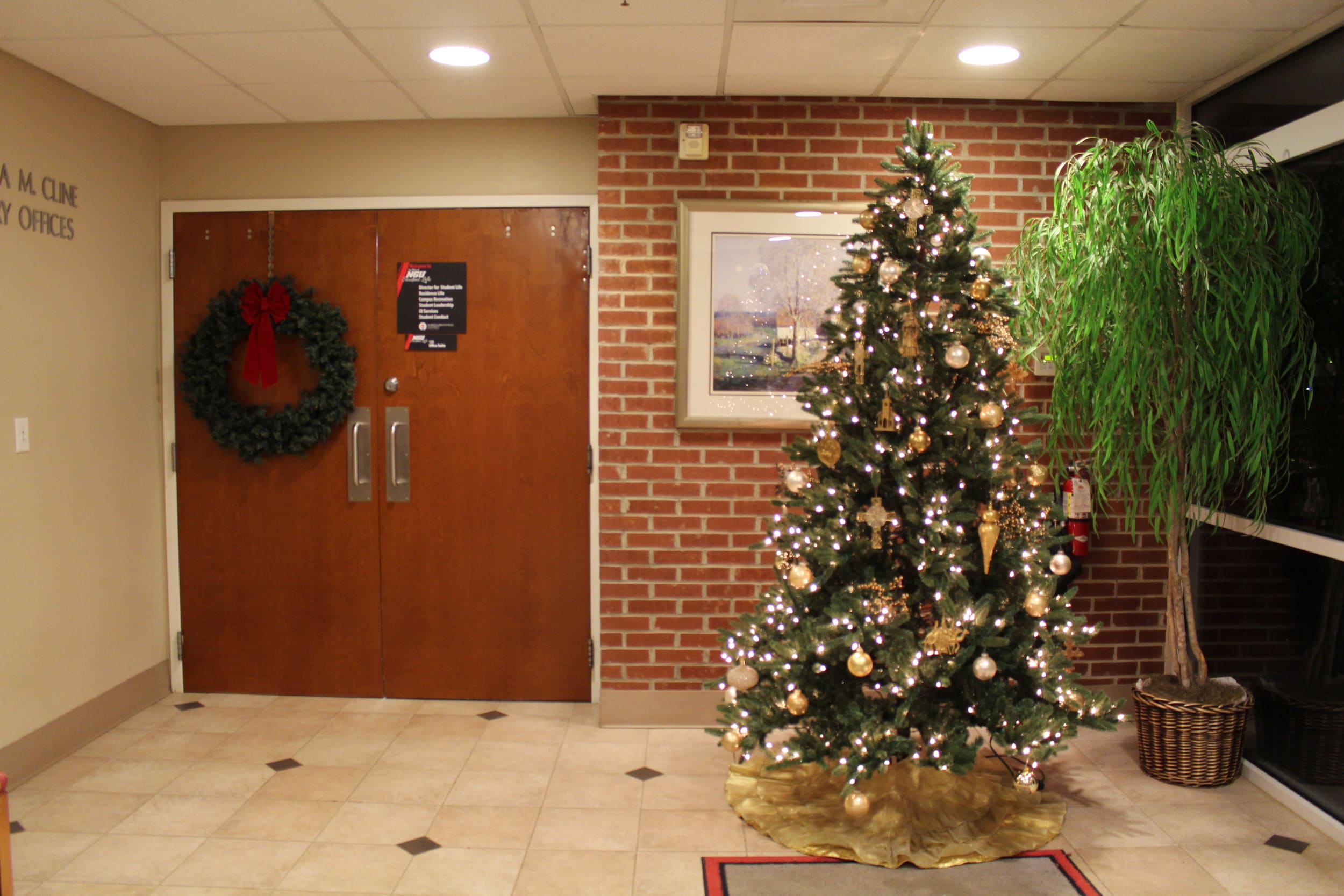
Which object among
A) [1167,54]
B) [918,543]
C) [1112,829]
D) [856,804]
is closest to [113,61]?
[918,543]

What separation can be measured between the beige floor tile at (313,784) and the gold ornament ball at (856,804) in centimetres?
159

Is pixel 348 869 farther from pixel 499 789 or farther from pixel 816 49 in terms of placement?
pixel 816 49

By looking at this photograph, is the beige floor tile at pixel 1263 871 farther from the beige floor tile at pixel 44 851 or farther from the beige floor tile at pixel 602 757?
the beige floor tile at pixel 44 851

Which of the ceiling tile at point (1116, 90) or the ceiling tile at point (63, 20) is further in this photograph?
the ceiling tile at point (1116, 90)

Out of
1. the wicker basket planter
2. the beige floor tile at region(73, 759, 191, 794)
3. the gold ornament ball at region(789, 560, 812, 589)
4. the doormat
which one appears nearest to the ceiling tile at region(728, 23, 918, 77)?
the gold ornament ball at region(789, 560, 812, 589)

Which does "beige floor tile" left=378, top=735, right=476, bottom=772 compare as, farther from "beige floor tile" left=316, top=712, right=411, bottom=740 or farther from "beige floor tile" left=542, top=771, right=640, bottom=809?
"beige floor tile" left=542, top=771, right=640, bottom=809

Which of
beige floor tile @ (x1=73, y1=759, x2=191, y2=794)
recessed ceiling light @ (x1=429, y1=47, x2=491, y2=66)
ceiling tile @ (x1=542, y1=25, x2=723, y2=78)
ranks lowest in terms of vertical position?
beige floor tile @ (x1=73, y1=759, x2=191, y2=794)

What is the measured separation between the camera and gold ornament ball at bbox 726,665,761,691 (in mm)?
2750

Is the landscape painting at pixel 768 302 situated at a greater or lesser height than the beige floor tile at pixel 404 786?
greater

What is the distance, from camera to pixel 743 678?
2756mm

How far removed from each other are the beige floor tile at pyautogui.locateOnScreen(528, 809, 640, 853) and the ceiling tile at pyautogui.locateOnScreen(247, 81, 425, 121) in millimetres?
2526

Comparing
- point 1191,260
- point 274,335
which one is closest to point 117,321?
point 274,335

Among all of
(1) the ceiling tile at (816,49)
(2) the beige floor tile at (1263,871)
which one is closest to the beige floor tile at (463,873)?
(2) the beige floor tile at (1263,871)

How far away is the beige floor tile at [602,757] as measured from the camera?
3316mm
